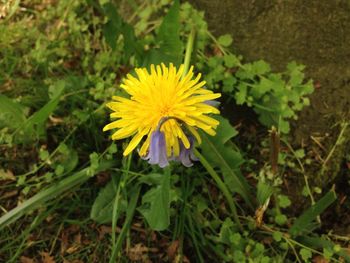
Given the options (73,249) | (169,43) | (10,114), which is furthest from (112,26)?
(73,249)

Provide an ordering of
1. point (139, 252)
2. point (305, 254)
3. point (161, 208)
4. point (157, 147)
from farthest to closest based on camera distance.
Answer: point (139, 252), point (305, 254), point (161, 208), point (157, 147)

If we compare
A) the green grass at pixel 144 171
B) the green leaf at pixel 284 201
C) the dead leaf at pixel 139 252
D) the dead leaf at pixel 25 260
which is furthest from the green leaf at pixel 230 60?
the dead leaf at pixel 25 260

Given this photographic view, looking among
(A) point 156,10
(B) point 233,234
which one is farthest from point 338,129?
(A) point 156,10

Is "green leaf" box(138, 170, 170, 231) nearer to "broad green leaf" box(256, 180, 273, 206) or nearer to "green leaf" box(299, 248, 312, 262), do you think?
"broad green leaf" box(256, 180, 273, 206)

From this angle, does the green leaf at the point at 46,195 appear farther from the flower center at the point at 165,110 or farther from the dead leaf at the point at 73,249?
the flower center at the point at 165,110

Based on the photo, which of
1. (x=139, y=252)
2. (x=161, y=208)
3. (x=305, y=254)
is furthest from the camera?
(x=139, y=252)

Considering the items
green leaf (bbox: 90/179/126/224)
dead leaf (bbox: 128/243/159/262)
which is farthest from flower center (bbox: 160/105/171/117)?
dead leaf (bbox: 128/243/159/262)

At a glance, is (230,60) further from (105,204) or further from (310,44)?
(105,204)
